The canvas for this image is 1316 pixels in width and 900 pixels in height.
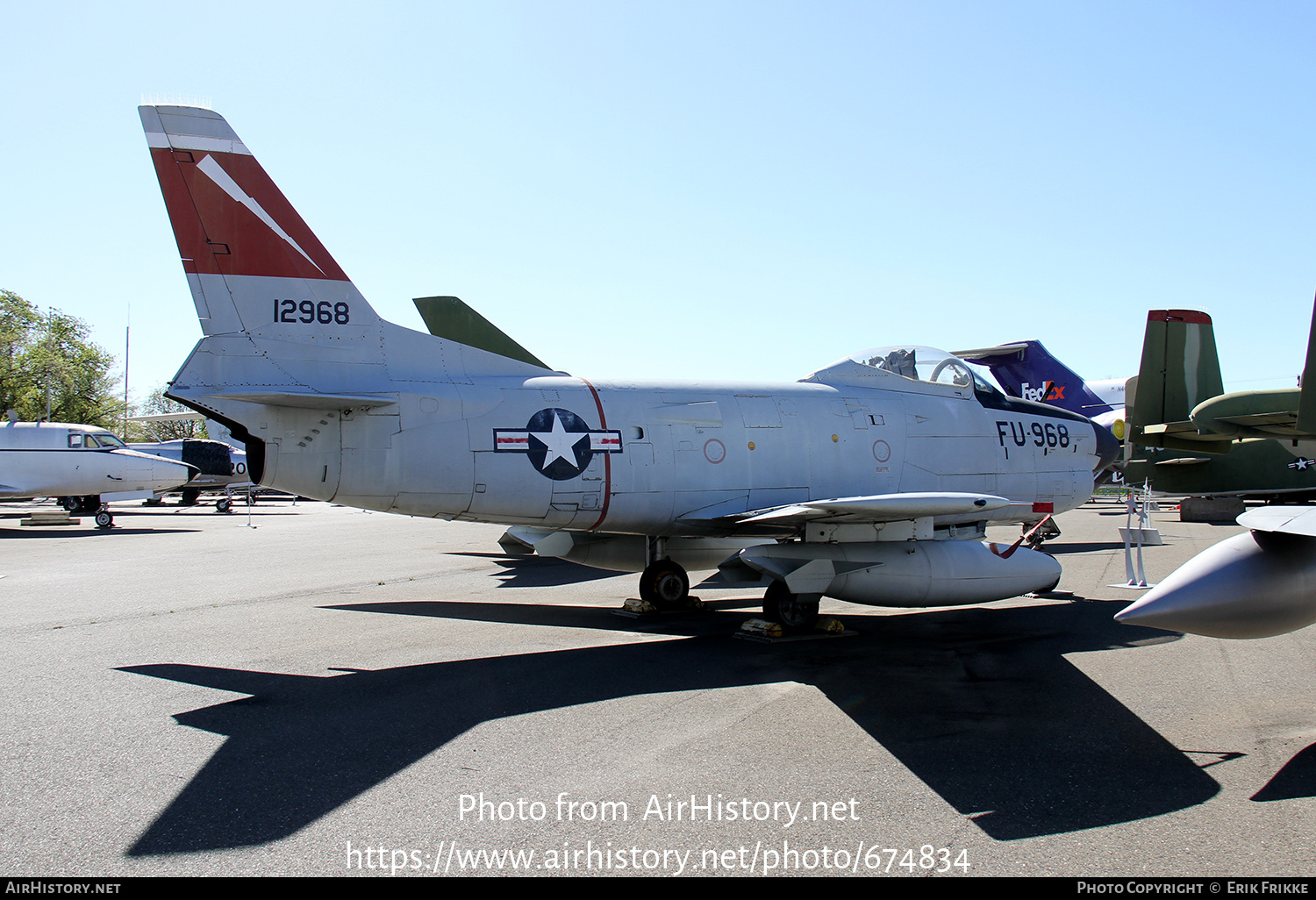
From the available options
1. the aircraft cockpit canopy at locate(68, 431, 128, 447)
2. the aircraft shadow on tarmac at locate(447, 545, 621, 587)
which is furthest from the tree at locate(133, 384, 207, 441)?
the aircraft shadow on tarmac at locate(447, 545, 621, 587)

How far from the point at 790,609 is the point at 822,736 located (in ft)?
10.4

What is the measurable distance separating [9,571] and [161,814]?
536 inches

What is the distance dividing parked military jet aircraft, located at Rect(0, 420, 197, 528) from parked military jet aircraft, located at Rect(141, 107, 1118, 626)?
2203 centimetres

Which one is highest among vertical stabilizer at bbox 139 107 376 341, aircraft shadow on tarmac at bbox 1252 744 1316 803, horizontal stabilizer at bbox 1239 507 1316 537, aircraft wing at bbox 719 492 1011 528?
vertical stabilizer at bbox 139 107 376 341

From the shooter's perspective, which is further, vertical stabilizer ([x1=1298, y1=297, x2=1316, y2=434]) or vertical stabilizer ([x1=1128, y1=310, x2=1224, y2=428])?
vertical stabilizer ([x1=1128, y1=310, x2=1224, y2=428])

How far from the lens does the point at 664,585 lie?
32.9 feet

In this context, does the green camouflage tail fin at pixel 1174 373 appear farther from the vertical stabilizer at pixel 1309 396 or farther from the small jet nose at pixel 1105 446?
the vertical stabilizer at pixel 1309 396

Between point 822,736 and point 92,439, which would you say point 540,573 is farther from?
point 92,439

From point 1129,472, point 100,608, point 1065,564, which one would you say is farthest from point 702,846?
point 1065,564

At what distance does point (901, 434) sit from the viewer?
9.40m

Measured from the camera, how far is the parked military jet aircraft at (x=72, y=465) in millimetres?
24125

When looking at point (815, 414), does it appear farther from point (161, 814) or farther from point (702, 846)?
point (161, 814)

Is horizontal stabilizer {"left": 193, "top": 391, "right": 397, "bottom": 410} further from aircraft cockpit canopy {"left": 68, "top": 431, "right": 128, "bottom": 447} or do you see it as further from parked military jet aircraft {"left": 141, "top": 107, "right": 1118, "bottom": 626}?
aircraft cockpit canopy {"left": 68, "top": 431, "right": 128, "bottom": 447}

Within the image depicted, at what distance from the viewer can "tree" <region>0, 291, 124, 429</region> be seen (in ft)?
178
